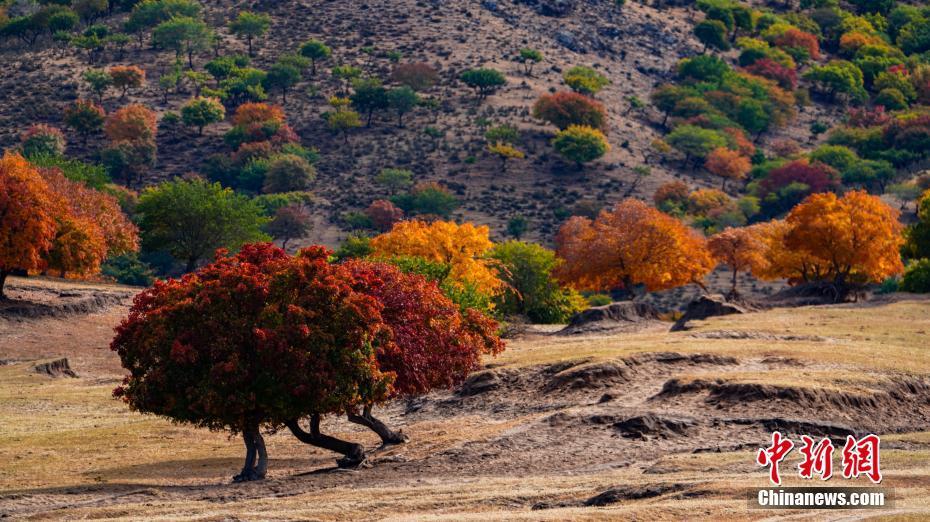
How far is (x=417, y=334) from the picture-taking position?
41656 millimetres

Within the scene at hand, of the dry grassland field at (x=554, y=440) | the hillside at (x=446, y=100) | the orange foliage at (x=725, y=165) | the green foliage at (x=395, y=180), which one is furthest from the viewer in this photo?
the orange foliage at (x=725, y=165)

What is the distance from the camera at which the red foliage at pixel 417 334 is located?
4062cm

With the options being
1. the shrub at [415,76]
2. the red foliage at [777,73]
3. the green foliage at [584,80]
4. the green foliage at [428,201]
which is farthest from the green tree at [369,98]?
the red foliage at [777,73]

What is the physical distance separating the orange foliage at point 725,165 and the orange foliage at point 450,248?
86.6 m

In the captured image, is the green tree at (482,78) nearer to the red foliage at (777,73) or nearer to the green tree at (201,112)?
the green tree at (201,112)

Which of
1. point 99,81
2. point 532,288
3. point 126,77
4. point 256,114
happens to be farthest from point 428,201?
point 532,288

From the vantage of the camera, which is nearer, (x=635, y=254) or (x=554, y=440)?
(x=554, y=440)

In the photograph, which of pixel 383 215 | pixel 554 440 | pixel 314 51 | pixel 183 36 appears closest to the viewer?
pixel 554 440

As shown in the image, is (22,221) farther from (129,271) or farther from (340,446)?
(129,271)

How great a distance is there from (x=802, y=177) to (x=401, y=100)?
4822 centimetres

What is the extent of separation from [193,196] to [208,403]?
205 feet

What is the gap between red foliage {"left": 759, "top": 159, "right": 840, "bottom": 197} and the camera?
154875mm

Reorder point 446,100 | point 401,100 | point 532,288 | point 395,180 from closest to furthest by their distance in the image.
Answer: point 532,288, point 395,180, point 401,100, point 446,100

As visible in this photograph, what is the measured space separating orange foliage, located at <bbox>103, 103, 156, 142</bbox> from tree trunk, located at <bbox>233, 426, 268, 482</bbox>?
381 ft
